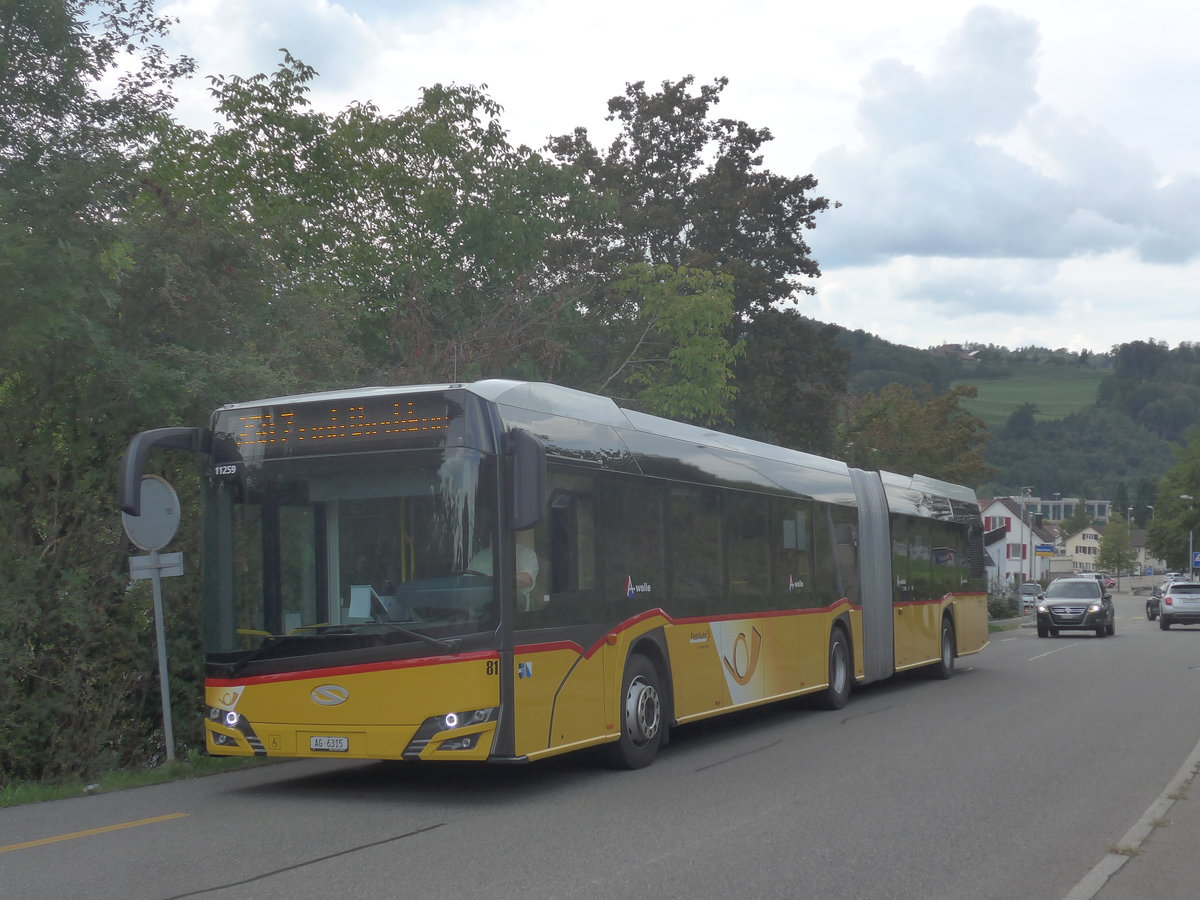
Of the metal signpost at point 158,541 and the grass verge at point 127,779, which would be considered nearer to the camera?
the grass verge at point 127,779

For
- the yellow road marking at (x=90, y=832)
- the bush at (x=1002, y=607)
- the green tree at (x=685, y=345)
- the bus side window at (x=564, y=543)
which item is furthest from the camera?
the bush at (x=1002, y=607)

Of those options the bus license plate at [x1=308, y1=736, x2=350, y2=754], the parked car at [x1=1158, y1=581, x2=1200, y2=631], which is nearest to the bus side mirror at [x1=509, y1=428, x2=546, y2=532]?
the bus license plate at [x1=308, y1=736, x2=350, y2=754]

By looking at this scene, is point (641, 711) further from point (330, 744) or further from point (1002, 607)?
point (1002, 607)

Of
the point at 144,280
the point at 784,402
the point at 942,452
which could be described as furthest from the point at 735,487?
the point at 942,452

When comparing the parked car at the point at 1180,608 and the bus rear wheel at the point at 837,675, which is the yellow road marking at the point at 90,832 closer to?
the bus rear wheel at the point at 837,675

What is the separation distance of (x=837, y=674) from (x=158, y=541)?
880cm

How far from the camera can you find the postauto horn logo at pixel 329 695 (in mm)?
9695

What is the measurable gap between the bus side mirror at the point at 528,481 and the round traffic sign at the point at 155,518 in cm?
391

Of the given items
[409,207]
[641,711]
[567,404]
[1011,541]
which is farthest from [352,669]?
[1011,541]

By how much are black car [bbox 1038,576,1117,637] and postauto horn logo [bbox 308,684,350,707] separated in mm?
33795

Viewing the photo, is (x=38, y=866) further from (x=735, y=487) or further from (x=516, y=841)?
(x=735, y=487)

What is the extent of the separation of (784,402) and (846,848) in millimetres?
33101

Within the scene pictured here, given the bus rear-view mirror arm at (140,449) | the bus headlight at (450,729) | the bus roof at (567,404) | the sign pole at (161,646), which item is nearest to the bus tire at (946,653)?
the bus roof at (567,404)

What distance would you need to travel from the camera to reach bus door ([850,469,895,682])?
18.9 meters
